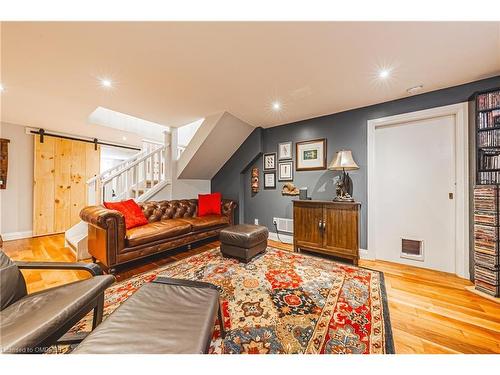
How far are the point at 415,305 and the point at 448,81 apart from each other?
243 centimetres

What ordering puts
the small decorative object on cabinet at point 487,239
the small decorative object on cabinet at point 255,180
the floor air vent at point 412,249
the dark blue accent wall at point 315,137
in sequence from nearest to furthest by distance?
1. the small decorative object on cabinet at point 487,239
2. the dark blue accent wall at point 315,137
3. the floor air vent at point 412,249
4. the small decorative object on cabinet at point 255,180

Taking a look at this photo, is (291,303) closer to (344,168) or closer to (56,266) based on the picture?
(56,266)

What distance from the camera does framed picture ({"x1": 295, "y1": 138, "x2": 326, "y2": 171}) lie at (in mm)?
3254

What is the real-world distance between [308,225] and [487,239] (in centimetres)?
179

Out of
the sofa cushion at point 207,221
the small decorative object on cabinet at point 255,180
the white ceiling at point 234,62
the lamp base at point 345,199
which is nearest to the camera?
the white ceiling at point 234,62

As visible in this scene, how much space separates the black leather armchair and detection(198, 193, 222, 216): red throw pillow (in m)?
2.54

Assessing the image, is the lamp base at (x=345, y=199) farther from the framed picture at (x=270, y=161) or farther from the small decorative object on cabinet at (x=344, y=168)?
the framed picture at (x=270, y=161)

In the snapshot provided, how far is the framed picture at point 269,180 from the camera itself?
3.85 meters

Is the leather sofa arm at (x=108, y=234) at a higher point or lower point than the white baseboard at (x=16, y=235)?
higher

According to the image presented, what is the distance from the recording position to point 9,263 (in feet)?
4.06

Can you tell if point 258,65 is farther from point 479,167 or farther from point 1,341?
point 479,167

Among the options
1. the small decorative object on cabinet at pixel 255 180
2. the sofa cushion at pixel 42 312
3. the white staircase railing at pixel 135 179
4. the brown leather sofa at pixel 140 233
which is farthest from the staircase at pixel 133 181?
the sofa cushion at pixel 42 312

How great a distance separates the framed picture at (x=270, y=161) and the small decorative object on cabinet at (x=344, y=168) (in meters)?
1.21

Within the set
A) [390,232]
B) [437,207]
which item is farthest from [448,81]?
[390,232]
